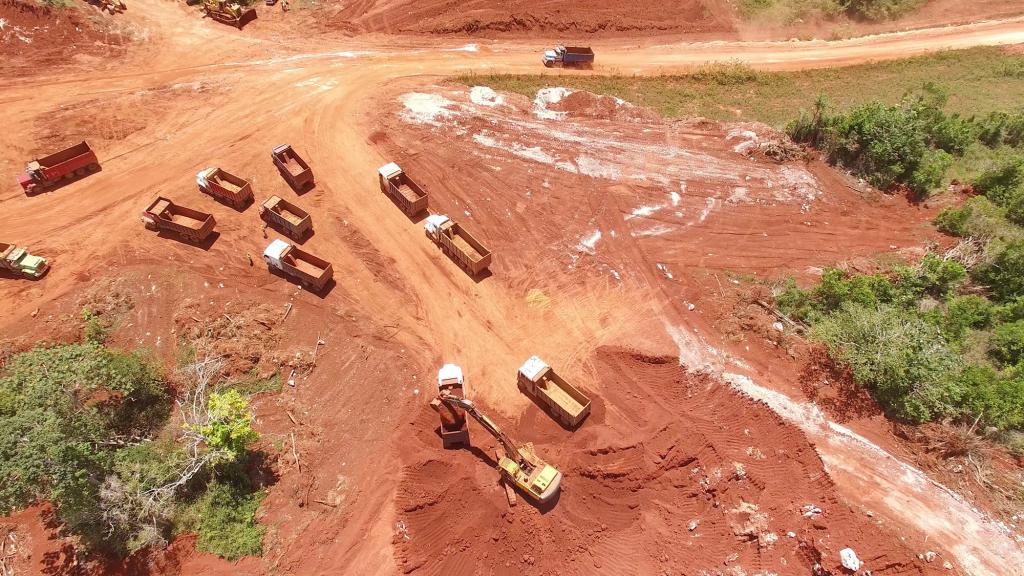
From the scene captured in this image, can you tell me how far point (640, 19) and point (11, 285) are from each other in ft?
175

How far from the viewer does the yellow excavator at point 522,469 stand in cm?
2353

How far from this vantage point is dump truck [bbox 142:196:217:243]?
3148cm

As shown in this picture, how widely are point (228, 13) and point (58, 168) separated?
2076 centimetres

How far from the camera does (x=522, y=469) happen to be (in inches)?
956

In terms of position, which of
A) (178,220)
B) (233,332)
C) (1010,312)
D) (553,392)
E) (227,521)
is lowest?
(227,521)

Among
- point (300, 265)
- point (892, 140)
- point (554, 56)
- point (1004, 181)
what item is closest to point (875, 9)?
point (892, 140)

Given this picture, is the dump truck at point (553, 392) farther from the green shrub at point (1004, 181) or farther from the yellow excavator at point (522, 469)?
the green shrub at point (1004, 181)

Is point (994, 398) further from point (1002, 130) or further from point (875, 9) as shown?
point (875, 9)

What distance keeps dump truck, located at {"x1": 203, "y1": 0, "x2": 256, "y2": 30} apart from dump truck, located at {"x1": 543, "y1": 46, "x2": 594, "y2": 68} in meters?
26.6

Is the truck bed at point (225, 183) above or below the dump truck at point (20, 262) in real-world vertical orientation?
above

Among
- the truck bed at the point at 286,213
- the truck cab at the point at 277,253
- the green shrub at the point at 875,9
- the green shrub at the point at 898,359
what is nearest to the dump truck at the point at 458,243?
the truck bed at the point at 286,213

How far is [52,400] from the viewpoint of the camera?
21719mm

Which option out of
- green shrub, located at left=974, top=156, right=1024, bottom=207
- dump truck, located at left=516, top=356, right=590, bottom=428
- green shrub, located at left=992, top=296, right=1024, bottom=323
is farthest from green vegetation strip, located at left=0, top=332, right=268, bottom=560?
green shrub, located at left=974, top=156, right=1024, bottom=207

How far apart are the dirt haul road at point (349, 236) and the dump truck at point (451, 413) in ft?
5.04
